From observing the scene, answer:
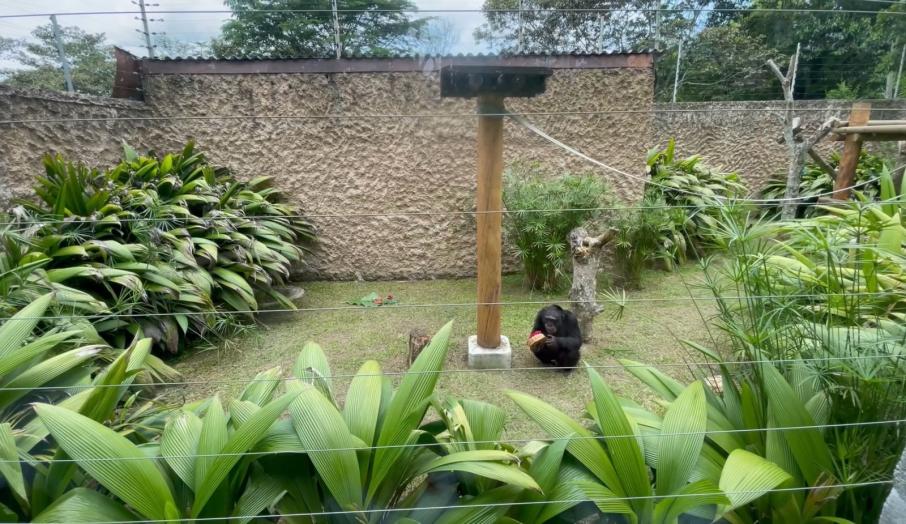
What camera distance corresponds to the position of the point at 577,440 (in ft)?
3.67

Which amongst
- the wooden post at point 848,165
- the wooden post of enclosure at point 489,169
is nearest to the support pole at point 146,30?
the wooden post of enclosure at point 489,169

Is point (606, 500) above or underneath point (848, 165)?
underneath

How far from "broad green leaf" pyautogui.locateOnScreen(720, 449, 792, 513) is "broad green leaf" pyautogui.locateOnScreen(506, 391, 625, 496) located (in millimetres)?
233

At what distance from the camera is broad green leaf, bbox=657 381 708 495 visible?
1.06 metres

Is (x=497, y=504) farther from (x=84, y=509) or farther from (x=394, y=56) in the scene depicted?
(x=394, y=56)

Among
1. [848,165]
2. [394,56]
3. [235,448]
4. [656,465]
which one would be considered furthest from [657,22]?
[848,165]

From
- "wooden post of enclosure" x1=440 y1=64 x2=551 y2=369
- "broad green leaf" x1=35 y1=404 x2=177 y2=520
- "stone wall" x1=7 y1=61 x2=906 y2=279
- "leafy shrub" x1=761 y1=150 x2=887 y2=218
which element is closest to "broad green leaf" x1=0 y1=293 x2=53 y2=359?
"broad green leaf" x1=35 y1=404 x2=177 y2=520

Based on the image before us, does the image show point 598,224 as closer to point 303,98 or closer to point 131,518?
point 303,98

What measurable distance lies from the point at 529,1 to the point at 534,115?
357 mm

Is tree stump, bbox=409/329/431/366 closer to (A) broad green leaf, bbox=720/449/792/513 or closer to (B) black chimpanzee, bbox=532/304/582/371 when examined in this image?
(B) black chimpanzee, bbox=532/304/582/371

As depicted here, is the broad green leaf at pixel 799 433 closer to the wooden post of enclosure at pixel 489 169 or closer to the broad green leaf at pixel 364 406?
the wooden post of enclosure at pixel 489 169

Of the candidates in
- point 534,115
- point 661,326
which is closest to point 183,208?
point 534,115

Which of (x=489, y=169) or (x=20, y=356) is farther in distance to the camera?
(x=489, y=169)

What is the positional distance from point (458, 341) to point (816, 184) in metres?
3.15
